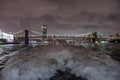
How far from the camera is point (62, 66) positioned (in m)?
5.02

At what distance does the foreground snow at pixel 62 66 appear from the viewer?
4559 mm

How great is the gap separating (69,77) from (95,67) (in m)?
0.64

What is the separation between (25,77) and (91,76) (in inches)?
56.4

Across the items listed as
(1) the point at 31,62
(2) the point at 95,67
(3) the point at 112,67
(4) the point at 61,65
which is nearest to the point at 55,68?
(4) the point at 61,65

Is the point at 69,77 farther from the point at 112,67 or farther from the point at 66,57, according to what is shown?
the point at 112,67

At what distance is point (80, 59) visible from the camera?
16.6ft

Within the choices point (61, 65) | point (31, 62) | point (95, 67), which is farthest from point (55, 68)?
point (95, 67)

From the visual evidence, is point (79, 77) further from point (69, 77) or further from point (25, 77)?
point (25, 77)

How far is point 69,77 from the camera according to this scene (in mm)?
4809

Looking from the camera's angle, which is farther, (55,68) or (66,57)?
(66,57)

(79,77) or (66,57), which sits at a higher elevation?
(66,57)

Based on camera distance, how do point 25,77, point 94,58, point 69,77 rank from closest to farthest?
1. point 25,77
2. point 69,77
3. point 94,58

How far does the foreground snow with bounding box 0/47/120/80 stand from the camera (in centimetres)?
456

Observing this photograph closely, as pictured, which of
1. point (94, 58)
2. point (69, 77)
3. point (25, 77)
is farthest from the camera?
point (94, 58)
